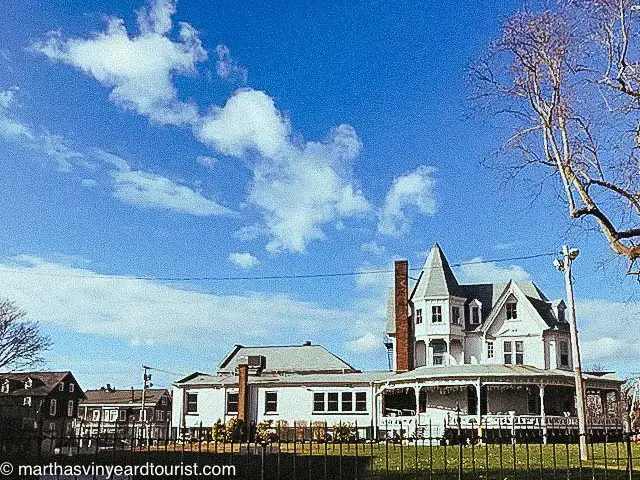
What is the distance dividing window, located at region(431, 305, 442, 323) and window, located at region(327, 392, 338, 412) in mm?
7610

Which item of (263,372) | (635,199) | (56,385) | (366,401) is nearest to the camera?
(635,199)

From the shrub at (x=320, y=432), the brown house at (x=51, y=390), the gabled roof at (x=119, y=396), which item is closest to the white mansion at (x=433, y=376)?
the shrub at (x=320, y=432)

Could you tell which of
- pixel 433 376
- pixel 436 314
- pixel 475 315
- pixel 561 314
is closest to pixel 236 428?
pixel 433 376

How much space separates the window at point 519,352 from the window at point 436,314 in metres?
4.65

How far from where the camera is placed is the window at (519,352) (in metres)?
43.5

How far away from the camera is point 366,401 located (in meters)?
41.0

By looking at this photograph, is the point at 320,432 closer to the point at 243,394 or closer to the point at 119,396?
the point at 243,394

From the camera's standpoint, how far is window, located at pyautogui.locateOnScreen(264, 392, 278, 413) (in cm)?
4259

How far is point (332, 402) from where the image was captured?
41.5 m

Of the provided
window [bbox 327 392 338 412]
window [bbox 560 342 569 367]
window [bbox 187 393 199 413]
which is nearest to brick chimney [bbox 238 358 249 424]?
window [bbox 187 393 199 413]

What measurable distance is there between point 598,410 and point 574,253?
2216cm

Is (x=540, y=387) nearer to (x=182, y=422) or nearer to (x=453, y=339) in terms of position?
(x=453, y=339)

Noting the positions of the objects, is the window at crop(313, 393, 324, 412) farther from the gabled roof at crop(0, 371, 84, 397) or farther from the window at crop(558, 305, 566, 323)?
the gabled roof at crop(0, 371, 84, 397)

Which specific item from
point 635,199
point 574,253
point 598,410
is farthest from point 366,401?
point 635,199
